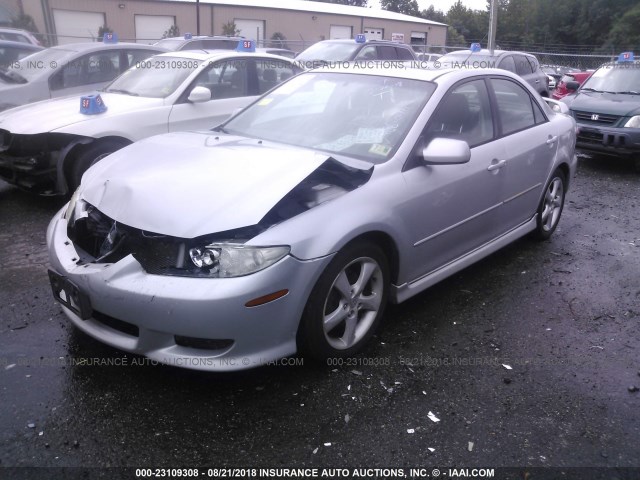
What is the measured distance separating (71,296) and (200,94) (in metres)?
3.71

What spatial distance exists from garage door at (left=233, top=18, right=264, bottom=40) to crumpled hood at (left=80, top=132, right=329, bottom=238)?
3230 cm

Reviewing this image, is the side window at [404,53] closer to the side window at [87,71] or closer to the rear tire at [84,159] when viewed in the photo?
the side window at [87,71]

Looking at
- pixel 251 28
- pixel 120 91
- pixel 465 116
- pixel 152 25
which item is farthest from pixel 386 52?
pixel 251 28

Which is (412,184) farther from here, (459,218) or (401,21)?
(401,21)

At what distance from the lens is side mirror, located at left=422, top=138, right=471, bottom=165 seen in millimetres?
3391

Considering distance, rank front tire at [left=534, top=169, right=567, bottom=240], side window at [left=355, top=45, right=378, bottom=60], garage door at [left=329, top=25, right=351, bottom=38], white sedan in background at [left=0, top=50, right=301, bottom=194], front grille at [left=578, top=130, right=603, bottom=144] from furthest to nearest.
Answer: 1. garage door at [left=329, top=25, right=351, bottom=38]
2. side window at [left=355, top=45, right=378, bottom=60]
3. front grille at [left=578, top=130, right=603, bottom=144]
4. white sedan in background at [left=0, top=50, right=301, bottom=194]
5. front tire at [left=534, top=169, right=567, bottom=240]

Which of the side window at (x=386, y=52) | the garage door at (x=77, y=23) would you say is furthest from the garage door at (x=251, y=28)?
the side window at (x=386, y=52)

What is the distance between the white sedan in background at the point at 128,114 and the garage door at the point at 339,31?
3196cm

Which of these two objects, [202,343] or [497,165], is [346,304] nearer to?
[202,343]

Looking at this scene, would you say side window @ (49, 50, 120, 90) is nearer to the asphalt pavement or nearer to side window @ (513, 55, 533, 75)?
the asphalt pavement

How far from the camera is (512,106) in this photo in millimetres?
4602

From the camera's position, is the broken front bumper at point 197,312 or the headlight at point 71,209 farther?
the headlight at point 71,209

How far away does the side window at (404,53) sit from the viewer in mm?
13500

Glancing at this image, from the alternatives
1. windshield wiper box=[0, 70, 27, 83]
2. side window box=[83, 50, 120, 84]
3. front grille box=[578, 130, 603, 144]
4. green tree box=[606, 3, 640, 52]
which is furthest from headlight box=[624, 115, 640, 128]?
green tree box=[606, 3, 640, 52]
